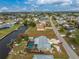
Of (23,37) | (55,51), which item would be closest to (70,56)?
(55,51)

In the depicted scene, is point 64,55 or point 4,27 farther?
point 4,27

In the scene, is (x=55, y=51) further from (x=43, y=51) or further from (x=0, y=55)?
(x=0, y=55)

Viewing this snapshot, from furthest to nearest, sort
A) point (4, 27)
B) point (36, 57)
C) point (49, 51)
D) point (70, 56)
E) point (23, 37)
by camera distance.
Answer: point (4, 27) → point (23, 37) → point (49, 51) → point (70, 56) → point (36, 57)

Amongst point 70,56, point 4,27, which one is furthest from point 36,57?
point 4,27

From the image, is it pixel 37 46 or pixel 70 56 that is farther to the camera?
pixel 37 46

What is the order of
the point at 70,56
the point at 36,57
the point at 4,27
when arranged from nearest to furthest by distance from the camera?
the point at 36,57
the point at 70,56
the point at 4,27

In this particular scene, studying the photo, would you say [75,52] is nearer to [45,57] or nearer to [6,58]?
[45,57]

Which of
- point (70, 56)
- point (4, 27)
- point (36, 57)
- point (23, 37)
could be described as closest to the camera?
point (36, 57)

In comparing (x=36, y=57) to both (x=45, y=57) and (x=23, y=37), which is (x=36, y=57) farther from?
(x=23, y=37)

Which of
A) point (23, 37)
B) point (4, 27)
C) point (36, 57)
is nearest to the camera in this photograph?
point (36, 57)
